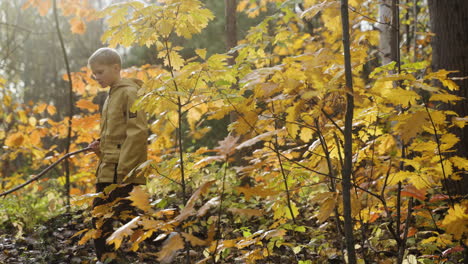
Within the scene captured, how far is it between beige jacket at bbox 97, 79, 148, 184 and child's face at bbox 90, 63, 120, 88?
0.06m

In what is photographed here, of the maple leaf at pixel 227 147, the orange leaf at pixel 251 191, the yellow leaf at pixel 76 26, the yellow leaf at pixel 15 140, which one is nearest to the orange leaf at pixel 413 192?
the orange leaf at pixel 251 191

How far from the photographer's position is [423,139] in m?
2.44

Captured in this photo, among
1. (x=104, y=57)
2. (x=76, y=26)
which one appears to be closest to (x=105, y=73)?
(x=104, y=57)

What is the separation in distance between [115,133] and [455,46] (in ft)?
9.89

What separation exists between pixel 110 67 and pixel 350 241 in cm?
235

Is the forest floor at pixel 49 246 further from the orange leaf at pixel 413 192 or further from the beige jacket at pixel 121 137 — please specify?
the orange leaf at pixel 413 192

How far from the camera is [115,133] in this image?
3.19m

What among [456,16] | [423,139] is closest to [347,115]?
[423,139]

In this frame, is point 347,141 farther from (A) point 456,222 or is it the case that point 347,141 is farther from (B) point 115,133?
(B) point 115,133

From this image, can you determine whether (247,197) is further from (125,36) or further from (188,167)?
(125,36)

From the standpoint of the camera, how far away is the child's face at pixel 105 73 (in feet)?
10.5

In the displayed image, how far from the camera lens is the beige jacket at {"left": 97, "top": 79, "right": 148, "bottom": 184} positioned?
300 centimetres

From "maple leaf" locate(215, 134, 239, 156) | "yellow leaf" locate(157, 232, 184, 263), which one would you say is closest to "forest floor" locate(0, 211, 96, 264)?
"yellow leaf" locate(157, 232, 184, 263)

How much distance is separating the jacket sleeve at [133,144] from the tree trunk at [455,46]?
262cm
